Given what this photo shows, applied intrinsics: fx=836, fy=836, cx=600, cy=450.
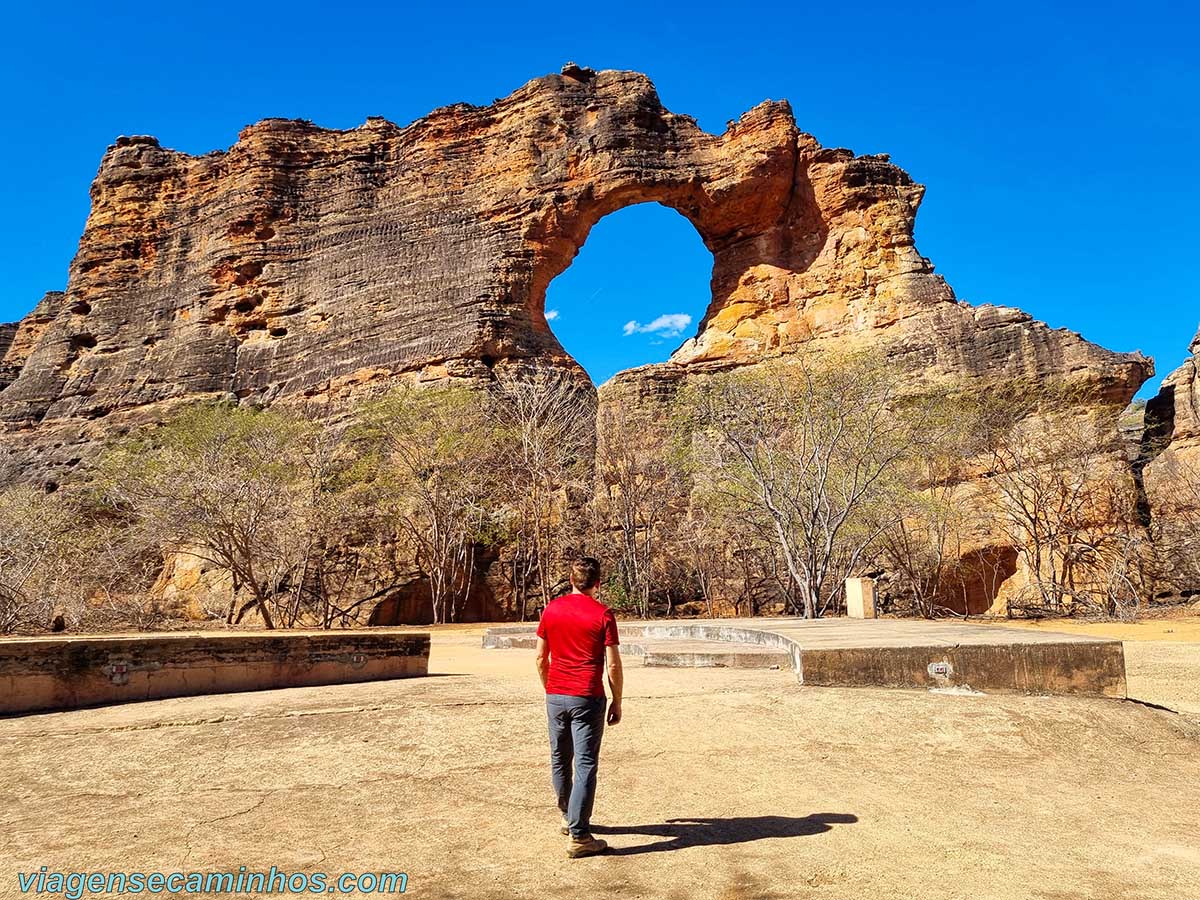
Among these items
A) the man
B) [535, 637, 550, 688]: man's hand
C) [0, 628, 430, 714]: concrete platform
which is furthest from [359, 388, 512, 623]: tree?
the man

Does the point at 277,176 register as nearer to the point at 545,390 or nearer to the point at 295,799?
the point at 545,390

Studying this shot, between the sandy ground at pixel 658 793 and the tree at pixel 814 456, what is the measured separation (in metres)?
10.5

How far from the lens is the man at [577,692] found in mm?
3680

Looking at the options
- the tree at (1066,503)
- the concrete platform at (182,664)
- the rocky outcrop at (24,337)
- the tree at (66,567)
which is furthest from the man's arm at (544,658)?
the rocky outcrop at (24,337)

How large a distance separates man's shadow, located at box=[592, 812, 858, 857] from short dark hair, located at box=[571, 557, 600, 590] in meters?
1.16

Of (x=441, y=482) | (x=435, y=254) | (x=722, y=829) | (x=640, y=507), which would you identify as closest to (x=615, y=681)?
(x=722, y=829)

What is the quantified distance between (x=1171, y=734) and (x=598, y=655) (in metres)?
4.61

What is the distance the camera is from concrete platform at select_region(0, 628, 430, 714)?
21.3ft

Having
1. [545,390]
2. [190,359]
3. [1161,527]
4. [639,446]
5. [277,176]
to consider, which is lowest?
[1161,527]

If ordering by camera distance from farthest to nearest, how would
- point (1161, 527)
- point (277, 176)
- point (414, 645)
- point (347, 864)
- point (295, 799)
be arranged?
1. point (277, 176)
2. point (1161, 527)
3. point (414, 645)
4. point (295, 799)
5. point (347, 864)

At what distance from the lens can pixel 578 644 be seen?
3.85 metres

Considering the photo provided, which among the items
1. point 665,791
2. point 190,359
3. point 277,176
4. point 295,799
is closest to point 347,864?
point 295,799

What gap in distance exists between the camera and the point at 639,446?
25.5 m

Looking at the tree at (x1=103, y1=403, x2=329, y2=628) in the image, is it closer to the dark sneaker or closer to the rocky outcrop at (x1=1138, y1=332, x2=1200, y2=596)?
the dark sneaker
